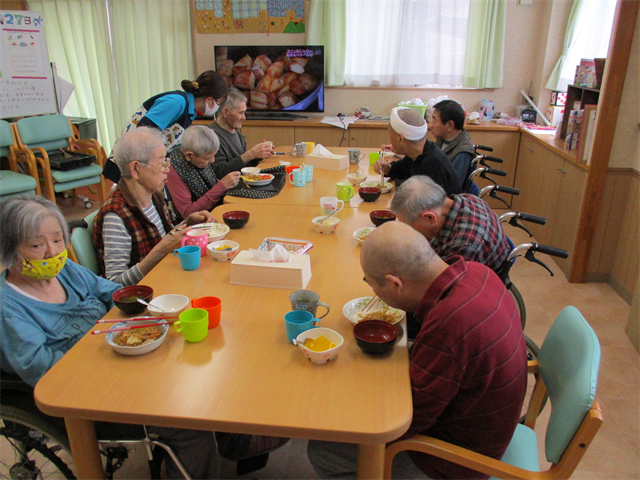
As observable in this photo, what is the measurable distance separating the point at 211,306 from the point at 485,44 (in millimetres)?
4595

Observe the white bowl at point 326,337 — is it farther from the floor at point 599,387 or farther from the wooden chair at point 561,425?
the floor at point 599,387

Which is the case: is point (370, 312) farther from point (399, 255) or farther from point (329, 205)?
point (329, 205)

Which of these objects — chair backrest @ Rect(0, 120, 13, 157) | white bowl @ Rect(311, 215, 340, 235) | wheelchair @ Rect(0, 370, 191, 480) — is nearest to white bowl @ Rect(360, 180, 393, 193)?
white bowl @ Rect(311, 215, 340, 235)

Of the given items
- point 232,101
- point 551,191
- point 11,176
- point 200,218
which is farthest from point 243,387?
point 11,176

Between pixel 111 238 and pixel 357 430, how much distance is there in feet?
4.29

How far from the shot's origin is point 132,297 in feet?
5.07

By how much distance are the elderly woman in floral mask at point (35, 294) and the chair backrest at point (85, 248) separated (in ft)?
0.92

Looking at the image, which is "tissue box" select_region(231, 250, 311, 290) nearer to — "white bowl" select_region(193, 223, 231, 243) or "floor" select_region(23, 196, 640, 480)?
"white bowl" select_region(193, 223, 231, 243)

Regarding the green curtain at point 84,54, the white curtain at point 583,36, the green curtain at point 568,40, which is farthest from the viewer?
Result: the green curtain at point 84,54

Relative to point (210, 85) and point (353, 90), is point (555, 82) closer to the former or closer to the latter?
point (353, 90)

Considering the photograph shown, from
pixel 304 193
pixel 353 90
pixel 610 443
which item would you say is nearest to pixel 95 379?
pixel 304 193

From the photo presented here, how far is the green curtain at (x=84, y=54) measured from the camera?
544cm

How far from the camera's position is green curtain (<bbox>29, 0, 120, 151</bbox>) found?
5.44 m

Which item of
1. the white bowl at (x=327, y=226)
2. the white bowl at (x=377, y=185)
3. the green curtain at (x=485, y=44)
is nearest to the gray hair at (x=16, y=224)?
the white bowl at (x=327, y=226)
